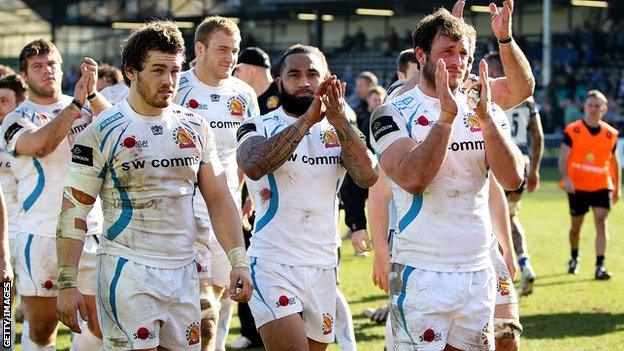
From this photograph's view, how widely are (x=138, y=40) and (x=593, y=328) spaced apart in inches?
268

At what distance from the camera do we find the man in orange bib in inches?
628

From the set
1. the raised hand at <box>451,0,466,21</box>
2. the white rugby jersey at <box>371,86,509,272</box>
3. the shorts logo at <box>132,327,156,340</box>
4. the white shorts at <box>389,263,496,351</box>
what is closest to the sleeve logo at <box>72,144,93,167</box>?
the shorts logo at <box>132,327,156,340</box>

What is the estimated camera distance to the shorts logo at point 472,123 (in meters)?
6.41

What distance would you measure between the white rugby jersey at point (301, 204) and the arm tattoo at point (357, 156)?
24cm

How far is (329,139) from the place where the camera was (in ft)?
24.2

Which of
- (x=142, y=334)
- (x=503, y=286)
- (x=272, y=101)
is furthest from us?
(x=272, y=101)

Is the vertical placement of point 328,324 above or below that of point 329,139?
below

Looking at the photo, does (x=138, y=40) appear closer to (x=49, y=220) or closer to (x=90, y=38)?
(x=49, y=220)

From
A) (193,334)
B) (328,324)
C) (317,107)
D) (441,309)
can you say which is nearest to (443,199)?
(441,309)

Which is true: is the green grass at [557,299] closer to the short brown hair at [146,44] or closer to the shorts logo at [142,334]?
the shorts logo at [142,334]

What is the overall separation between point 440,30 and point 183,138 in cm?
147

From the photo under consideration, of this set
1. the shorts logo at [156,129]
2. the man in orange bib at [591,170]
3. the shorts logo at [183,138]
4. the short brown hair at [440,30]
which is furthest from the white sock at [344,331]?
the man in orange bib at [591,170]

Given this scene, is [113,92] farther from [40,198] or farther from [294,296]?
[294,296]

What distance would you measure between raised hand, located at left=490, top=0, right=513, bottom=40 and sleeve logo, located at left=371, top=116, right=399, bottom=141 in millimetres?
1079
